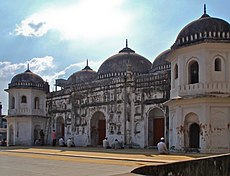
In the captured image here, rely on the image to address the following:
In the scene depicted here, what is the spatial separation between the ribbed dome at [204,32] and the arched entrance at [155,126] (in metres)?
5.55

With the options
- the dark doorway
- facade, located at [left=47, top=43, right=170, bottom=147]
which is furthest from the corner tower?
the dark doorway

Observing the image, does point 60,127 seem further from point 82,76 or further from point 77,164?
point 77,164

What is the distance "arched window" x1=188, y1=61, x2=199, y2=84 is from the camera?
64.7 ft

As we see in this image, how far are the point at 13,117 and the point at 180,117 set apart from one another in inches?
657

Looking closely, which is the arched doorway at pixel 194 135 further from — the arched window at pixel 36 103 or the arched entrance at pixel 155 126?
the arched window at pixel 36 103

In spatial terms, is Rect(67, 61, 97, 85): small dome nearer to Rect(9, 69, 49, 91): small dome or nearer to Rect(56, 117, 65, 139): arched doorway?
Rect(9, 69, 49, 91): small dome

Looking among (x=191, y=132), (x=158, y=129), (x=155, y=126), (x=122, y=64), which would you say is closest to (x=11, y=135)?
(x=122, y=64)

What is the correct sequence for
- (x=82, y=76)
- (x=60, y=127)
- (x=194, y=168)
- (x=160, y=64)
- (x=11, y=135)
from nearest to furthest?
1. (x=194, y=168)
2. (x=160, y=64)
3. (x=60, y=127)
4. (x=11, y=135)
5. (x=82, y=76)

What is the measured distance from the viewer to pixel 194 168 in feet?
34.6

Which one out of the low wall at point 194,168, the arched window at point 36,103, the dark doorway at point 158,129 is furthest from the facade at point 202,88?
the arched window at point 36,103

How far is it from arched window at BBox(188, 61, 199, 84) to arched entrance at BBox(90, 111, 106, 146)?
384 inches

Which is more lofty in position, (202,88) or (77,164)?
(202,88)

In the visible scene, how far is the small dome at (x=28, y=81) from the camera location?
31.8 m

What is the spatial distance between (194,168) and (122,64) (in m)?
19.8
